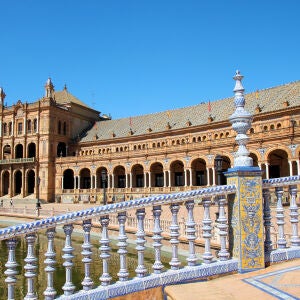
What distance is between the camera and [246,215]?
5312 millimetres

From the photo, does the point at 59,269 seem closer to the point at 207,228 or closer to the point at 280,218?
the point at 207,228

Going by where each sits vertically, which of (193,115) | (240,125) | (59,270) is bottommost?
(59,270)

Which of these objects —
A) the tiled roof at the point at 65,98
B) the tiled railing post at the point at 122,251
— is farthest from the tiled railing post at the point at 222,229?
the tiled roof at the point at 65,98

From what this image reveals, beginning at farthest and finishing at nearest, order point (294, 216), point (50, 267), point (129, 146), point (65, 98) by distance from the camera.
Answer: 1. point (65, 98)
2. point (129, 146)
3. point (294, 216)
4. point (50, 267)

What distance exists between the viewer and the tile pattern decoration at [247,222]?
528 cm

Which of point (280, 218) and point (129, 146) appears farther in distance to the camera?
point (129, 146)

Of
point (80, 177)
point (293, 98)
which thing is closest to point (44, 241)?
point (293, 98)

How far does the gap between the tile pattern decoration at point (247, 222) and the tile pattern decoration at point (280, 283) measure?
0.33 m

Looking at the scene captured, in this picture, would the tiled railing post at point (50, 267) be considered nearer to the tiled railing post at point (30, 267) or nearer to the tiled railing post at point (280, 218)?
the tiled railing post at point (30, 267)

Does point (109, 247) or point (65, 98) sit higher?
point (65, 98)

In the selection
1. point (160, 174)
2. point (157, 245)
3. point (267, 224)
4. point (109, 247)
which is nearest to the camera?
point (109, 247)

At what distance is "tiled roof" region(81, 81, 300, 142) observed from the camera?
122 ft

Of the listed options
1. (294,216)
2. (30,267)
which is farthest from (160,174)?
(30,267)

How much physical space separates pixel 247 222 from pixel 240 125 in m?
1.47
